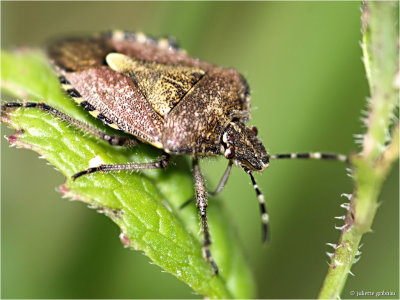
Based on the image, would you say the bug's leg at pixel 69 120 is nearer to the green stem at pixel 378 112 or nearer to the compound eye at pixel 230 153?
the compound eye at pixel 230 153

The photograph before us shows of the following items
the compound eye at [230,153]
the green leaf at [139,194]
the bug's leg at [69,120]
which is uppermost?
the compound eye at [230,153]

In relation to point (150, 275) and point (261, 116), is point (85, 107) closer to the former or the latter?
point (150, 275)

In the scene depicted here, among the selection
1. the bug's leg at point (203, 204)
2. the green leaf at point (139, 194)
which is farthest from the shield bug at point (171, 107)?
the green leaf at point (139, 194)

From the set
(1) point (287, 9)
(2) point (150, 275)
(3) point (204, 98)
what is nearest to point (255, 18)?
(1) point (287, 9)

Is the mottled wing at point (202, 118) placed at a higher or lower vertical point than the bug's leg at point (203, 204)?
higher

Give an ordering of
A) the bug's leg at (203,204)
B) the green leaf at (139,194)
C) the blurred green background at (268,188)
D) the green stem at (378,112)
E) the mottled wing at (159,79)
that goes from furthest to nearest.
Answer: the blurred green background at (268,188) → the mottled wing at (159,79) → the bug's leg at (203,204) → the green leaf at (139,194) → the green stem at (378,112)

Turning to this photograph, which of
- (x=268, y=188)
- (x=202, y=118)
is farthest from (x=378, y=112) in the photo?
(x=268, y=188)

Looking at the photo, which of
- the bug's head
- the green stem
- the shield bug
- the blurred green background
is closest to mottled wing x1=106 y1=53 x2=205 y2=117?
the shield bug
